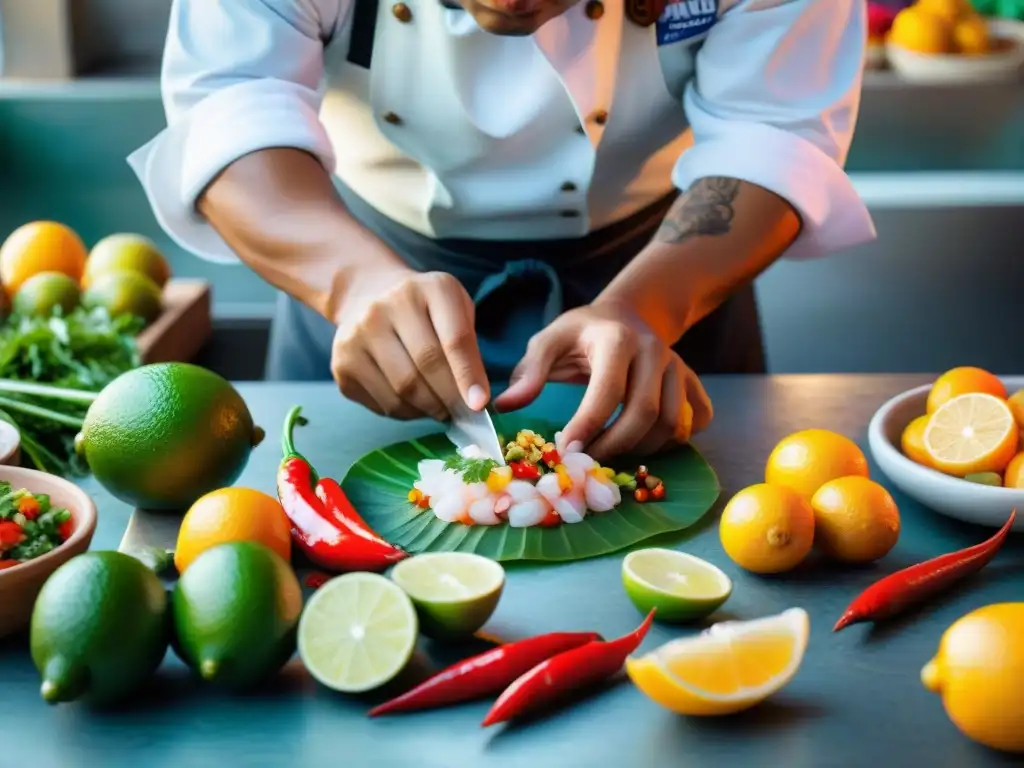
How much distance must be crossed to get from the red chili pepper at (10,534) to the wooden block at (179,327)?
865 millimetres

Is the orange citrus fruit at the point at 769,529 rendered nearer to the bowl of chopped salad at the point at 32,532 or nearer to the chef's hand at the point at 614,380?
the chef's hand at the point at 614,380

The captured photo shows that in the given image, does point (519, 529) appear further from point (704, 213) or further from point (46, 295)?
point (46, 295)

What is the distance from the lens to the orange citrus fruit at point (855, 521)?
1056 millimetres

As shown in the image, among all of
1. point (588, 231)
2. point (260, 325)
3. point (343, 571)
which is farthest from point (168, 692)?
point (260, 325)

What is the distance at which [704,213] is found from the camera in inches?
58.3

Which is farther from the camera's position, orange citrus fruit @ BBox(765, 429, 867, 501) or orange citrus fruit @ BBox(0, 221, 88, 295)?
orange citrus fruit @ BBox(0, 221, 88, 295)

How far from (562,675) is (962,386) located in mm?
590

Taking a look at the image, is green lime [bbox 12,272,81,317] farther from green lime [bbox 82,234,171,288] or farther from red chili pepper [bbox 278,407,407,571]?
red chili pepper [bbox 278,407,407,571]

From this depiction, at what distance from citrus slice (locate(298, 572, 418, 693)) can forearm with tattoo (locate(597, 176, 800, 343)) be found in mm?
601

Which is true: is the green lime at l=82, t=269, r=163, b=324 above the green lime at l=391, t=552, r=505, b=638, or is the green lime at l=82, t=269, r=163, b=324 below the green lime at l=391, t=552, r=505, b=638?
below

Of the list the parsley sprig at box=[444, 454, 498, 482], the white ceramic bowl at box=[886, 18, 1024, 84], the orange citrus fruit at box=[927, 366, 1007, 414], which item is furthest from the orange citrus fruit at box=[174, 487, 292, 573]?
the white ceramic bowl at box=[886, 18, 1024, 84]

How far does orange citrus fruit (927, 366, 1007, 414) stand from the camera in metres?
1.25

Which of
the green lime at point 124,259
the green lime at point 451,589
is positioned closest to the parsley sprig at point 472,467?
the green lime at point 451,589

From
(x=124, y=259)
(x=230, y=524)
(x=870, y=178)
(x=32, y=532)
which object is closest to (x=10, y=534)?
(x=32, y=532)
